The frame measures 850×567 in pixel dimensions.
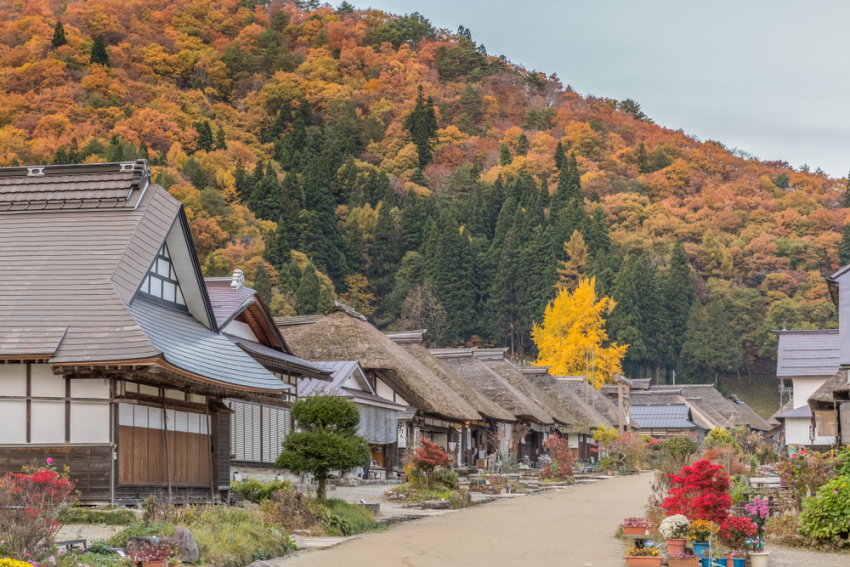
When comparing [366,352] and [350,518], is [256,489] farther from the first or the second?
[366,352]

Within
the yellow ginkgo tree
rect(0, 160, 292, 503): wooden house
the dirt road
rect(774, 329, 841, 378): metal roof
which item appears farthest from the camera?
the yellow ginkgo tree

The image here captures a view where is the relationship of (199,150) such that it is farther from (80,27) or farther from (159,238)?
(159,238)

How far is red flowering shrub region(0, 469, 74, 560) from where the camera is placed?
976 cm

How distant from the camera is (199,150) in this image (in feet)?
282

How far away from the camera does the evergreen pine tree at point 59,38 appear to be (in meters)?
96.6

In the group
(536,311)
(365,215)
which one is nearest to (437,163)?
(365,215)

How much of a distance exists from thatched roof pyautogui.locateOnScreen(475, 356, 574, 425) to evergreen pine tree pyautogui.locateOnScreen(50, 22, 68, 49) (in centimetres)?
6614

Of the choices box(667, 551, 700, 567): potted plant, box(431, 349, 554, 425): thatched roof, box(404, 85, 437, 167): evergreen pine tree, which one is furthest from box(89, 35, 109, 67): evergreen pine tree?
box(667, 551, 700, 567): potted plant

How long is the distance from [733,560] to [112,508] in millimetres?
8930

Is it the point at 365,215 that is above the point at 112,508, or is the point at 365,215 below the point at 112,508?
above

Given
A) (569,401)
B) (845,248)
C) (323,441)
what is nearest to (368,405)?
(323,441)

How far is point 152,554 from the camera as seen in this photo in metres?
10.6

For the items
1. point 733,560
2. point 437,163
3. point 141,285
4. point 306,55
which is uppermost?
point 306,55

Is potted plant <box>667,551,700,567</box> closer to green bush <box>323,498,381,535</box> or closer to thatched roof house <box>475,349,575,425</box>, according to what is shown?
green bush <box>323,498,381,535</box>
